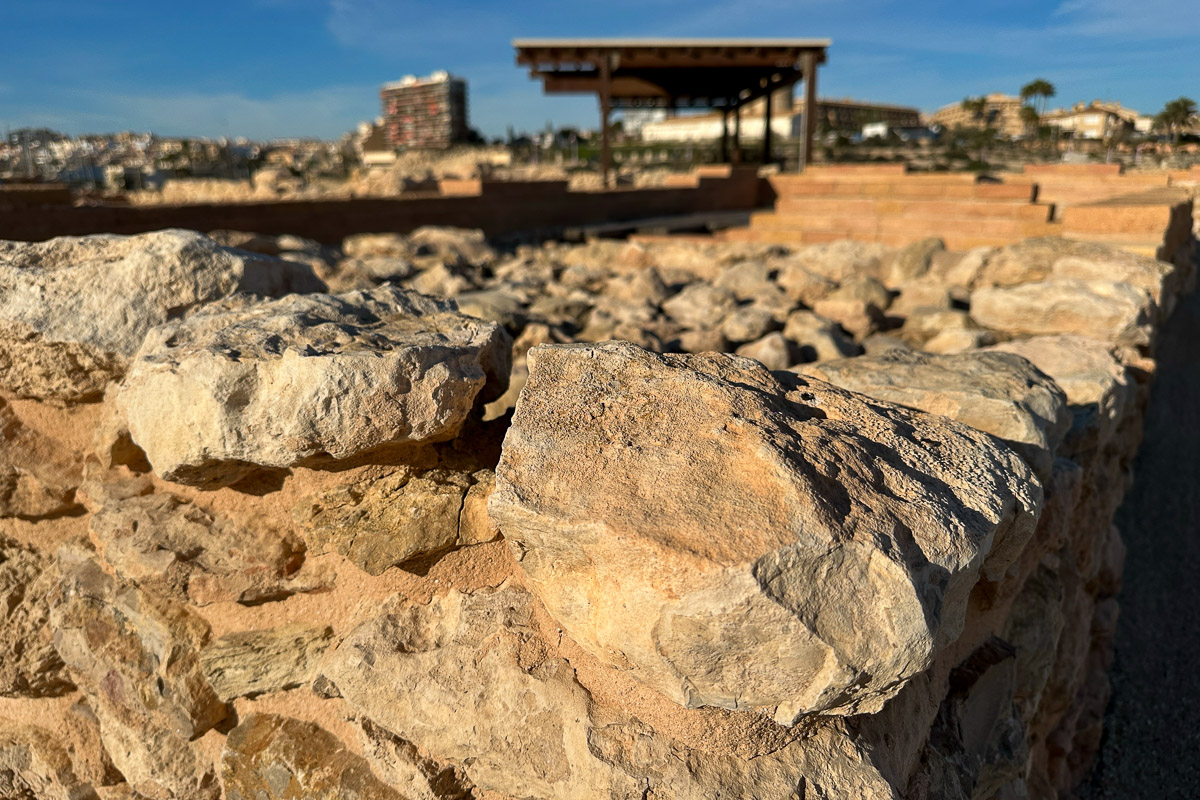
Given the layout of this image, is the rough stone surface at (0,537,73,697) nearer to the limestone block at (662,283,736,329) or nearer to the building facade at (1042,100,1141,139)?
the limestone block at (662,283,736,329)

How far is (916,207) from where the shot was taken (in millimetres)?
8195

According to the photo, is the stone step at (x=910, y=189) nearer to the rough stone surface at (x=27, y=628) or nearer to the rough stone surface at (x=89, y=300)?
the rough stone surface at (x=89, y=300)

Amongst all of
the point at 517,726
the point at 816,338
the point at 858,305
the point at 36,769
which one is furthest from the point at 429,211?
the point at 517,726

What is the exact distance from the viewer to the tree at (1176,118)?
362 inches

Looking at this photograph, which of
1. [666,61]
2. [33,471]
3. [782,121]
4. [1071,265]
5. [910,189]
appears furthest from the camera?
[782,121]

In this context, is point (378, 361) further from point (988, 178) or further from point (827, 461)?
point (988, 178)

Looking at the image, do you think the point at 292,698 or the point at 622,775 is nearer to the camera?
the point at 622,775

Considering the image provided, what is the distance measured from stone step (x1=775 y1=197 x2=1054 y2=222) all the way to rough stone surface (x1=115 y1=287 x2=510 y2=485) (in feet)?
23.9

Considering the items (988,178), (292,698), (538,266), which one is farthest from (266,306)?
(988,178)

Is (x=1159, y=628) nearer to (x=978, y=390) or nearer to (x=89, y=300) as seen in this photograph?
(x=978, y=390)

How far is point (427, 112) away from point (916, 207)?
30838 mm

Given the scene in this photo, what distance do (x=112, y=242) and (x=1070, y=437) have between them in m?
2.79

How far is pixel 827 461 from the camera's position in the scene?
1201 mm

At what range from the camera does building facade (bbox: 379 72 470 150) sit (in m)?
33.1
